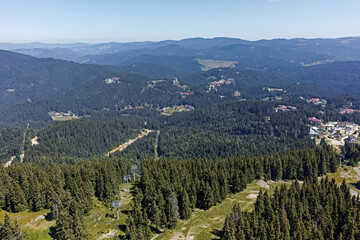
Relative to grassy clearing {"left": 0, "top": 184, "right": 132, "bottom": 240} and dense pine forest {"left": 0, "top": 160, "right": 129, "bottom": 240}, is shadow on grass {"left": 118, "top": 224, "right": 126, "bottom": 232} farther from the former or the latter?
dense pine forest {"left": 0, "top": 160, "right": 129, "bottom": 240}

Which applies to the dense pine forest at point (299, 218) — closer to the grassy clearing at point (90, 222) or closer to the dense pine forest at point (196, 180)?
the dense pine forest at point (196, 180)

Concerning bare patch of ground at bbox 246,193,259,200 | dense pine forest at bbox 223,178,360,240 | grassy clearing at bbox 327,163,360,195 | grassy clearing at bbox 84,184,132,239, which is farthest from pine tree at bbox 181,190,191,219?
grassy clearing at bbox 327,163,360,195

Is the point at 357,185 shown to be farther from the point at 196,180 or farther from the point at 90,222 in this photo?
the point at 90,222

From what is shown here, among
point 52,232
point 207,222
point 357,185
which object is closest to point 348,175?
point 357,185

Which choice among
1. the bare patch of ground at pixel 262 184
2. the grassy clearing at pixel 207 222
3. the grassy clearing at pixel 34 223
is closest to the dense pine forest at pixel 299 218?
the grassy clearing at pixel 207 222

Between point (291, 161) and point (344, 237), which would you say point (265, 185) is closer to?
point (291, 161)
